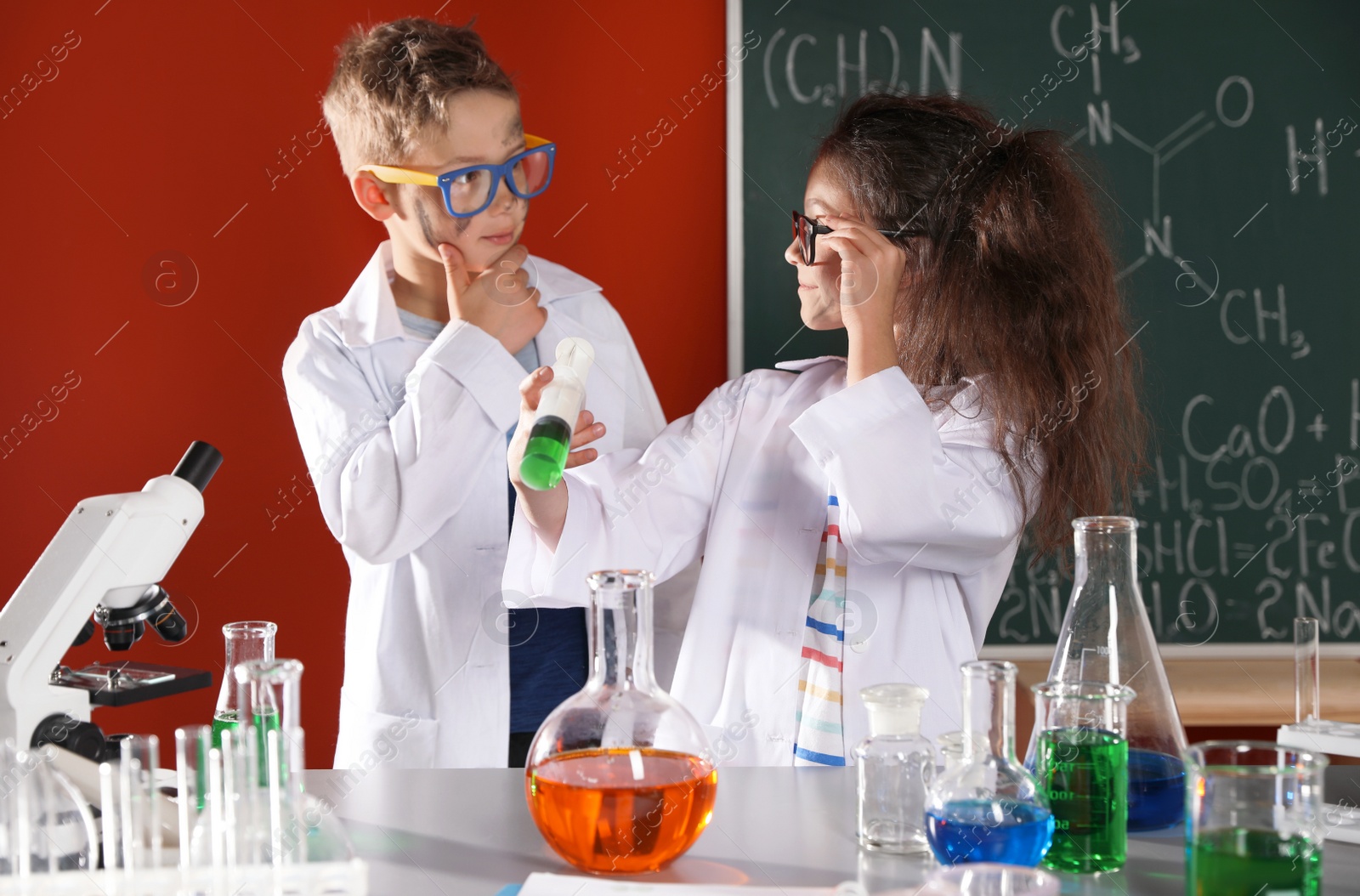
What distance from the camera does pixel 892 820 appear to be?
88 centimetres

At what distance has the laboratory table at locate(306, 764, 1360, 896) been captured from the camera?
832 millimetres

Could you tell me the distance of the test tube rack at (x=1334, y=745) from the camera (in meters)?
0.91

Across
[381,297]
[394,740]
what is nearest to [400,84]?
[381,297]

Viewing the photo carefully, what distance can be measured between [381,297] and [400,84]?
34 cm

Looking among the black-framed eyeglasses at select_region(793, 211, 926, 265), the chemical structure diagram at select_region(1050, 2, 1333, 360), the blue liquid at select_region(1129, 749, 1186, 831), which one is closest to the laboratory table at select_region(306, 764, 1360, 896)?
the blue liquid at select_region(1129, 749, 1186, 831)

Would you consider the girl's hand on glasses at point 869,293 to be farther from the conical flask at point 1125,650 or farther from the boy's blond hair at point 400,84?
the boy's blond hair at point 400,84

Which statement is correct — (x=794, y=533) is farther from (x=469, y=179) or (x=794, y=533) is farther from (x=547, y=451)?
(x=469, y=179)

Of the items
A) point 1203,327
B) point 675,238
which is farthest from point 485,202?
point 1203,327

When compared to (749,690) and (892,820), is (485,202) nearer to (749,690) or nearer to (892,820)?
(749,690)

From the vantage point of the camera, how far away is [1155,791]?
0.93m

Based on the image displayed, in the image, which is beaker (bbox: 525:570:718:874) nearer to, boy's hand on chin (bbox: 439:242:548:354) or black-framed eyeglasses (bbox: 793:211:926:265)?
black-framed eyeglasses (bbox: 793:211:926:265)

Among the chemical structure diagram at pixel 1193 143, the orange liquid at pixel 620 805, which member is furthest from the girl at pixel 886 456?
the chemical structure diagram at pixel 1193 143

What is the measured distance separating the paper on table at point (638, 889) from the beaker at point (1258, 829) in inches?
9.4

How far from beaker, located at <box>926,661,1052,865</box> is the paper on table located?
0.10 metres
